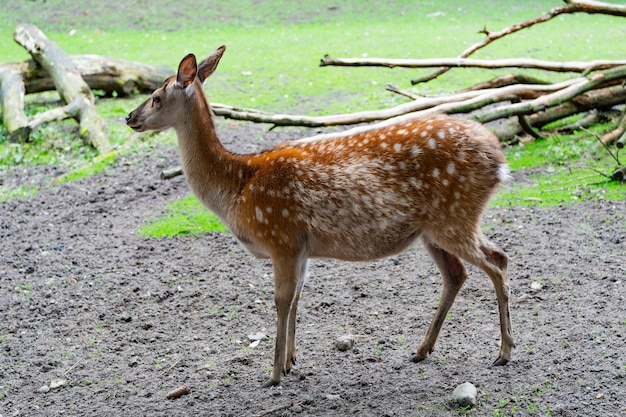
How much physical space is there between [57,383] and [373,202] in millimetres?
2107

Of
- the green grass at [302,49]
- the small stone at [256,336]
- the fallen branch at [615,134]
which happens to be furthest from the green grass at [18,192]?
the fallen branch at [615,134]

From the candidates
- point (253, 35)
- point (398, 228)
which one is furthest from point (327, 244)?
point (253, 35)

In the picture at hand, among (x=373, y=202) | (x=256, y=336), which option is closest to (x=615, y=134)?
(x=373, y=202)

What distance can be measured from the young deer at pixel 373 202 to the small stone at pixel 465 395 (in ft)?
1.36

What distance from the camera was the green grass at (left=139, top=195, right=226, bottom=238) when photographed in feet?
22.4

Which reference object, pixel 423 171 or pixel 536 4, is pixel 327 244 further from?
pixel 536 4

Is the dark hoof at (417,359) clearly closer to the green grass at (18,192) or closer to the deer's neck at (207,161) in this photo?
the deer's neck at (207,161)

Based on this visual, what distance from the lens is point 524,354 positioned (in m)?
4.53

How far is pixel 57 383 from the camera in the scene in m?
4.59

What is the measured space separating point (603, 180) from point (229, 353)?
396 centimetres

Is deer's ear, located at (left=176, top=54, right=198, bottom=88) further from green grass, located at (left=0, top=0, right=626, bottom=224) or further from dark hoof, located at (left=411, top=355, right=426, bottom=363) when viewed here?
green grass, located at (left=0, top=0, right=626, bottom=224)

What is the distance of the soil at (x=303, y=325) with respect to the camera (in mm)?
4258

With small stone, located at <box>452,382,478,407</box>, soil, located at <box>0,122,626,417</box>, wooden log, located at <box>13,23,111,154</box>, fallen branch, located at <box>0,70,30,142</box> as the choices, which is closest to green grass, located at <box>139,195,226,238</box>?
soil, located at <box>0,122,626,417</box>

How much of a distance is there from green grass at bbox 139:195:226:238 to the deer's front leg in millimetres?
2479
